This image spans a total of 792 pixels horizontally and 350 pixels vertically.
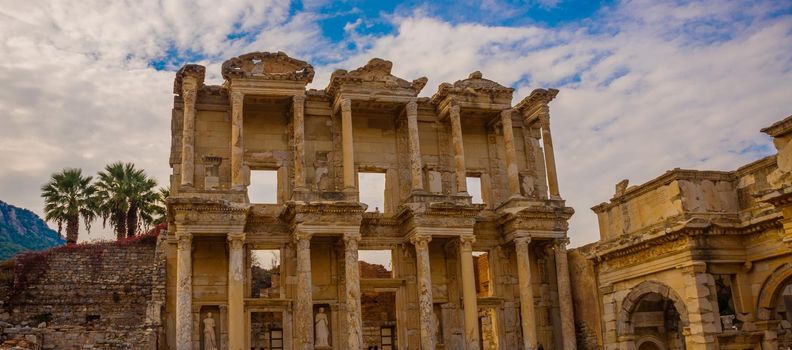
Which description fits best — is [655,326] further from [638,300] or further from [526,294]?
[526,294]

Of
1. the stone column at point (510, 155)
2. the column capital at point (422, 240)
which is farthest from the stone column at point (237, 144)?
the stone column at point (510, 155)

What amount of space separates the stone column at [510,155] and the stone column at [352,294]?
550 centimetres

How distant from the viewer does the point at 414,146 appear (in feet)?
76.1

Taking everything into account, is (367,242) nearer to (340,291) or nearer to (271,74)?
(340,291)

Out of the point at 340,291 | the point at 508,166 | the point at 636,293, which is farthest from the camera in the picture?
the point at 508,166

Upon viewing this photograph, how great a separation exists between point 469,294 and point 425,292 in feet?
4.36

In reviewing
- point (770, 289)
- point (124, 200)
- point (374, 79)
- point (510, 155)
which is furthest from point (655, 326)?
point (124, 200)

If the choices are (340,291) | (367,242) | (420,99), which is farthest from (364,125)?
(340,291)

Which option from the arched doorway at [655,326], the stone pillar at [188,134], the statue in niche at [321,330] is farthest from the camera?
the statue in niche at [321,330]

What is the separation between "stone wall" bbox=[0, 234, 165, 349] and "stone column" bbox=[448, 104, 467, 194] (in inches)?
373

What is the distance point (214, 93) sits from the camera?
925 inches

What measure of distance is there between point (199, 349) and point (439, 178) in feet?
29.3

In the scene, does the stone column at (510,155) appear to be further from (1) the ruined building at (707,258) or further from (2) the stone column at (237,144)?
(2) the stone column at (237,144)

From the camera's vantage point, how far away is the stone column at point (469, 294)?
71.3 ft
